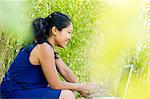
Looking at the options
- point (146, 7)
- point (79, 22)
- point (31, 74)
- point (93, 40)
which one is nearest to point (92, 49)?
point (93, 40)

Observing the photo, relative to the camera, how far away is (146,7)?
4.45m

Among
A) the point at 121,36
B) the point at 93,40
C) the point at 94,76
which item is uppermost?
the point at 121,36

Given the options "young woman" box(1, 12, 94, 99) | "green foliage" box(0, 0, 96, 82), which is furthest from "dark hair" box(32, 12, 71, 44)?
"green foliage" box(0, 0, 96, 82)

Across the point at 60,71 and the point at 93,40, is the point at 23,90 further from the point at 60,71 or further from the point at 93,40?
the point at 93,40

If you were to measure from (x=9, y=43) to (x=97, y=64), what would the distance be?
991 mm

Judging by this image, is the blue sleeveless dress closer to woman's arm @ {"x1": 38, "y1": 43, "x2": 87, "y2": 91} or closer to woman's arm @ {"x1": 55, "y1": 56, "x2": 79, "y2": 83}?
woman's arm @ {"x1": 38, "y1": 43, "x2": 87, "y2": 91}

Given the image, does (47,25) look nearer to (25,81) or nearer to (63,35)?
(63,35)

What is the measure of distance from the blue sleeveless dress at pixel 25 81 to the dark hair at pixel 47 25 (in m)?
0.07

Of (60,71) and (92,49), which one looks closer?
(60,71)

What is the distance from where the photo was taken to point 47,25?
9.63 feet

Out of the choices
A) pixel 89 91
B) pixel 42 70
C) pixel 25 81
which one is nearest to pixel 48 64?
pixel 42 70

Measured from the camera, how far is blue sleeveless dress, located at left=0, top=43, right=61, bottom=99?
2840 millimetres

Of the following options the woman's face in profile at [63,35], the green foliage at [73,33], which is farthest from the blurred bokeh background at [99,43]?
the woman's face in profile at [63,35]

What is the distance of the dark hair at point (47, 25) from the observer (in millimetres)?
2879
